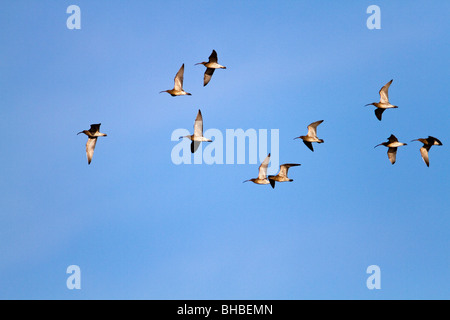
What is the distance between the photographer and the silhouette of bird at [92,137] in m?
36.9

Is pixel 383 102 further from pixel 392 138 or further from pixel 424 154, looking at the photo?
pixel 424 154

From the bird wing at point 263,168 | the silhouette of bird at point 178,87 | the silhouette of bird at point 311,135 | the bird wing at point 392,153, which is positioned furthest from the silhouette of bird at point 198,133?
the bird wing at point 392,153

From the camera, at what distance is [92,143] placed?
3781cm

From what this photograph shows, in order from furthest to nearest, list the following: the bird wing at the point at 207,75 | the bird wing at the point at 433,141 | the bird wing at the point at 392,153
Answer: the bird wing at the point at 392,153 < the bird wing at the point at 207,75 < the bird wing at the point at 433,141

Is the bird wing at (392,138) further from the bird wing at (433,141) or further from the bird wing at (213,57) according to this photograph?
the bird wing at (213,57)

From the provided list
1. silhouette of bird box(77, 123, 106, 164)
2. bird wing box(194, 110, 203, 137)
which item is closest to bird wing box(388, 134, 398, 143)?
bird wing box(194, 110, 203, 137)

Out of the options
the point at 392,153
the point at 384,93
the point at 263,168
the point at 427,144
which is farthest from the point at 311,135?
the point at 427,144

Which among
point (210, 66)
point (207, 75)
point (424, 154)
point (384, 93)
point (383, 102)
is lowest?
point (424, 154)

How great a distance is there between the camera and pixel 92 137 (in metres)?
37.3

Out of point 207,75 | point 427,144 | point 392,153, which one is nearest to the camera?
point 427,144

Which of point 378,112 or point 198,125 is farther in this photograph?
point 378,112

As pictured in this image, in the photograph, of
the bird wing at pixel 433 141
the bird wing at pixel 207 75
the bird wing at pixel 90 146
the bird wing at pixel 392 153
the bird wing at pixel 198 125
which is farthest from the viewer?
the bird wing at pixel 392 153
